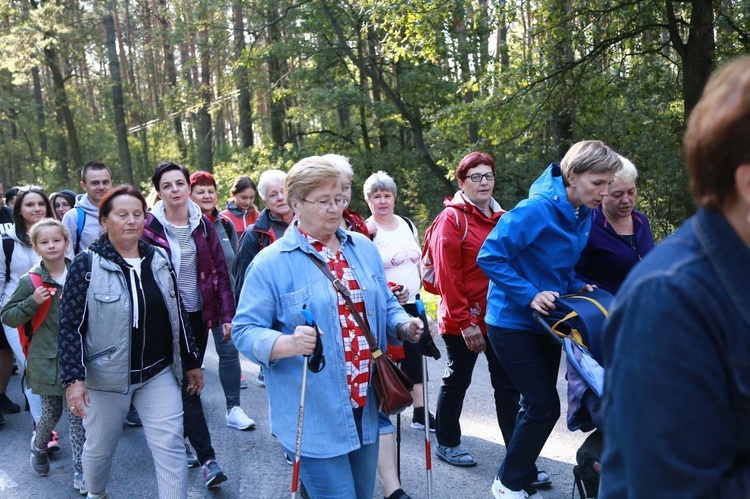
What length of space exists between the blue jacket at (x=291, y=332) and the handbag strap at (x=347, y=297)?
2cm

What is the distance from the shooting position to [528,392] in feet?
13.1

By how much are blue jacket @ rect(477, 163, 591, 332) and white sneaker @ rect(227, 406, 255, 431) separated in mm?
2788

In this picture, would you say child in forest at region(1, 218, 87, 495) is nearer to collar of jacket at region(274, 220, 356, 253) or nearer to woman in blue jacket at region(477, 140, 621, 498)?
collar of jacket at region(274, 220, 356, 253)

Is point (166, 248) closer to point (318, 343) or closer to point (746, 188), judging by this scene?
point (318, 343)

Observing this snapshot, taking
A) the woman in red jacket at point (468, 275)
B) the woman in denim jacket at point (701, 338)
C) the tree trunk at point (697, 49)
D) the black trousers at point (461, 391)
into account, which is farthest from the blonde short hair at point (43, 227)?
the tree trunk at point (697, 49)

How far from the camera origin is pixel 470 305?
4848mm

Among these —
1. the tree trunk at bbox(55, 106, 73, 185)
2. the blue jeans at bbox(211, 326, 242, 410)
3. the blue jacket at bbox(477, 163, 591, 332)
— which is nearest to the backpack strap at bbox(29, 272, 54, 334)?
the blue jeans at bbox(211, 326, 242, 410)

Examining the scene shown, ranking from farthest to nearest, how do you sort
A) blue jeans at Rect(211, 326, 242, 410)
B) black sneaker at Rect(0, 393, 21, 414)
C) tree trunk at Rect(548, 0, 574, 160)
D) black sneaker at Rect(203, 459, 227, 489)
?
tree trunk at Rect(548, 0, 574, 160)
black sneaker at Rect(0, 393, 21, 414)
blue jeans at Rect(211, 326, 242, 410)
black sneaker at Rect(203, 459, 227, 489)

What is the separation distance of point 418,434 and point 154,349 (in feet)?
8.29

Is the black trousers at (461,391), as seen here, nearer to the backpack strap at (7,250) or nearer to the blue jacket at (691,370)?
the blue jacket at (691,370)

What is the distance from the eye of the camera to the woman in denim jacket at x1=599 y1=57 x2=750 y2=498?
1.29 m

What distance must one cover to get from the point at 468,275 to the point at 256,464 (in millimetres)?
Result: 2117

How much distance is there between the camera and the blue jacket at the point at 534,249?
12.9ft

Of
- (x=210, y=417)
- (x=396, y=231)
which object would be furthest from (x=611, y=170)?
(x=210, y=417)
